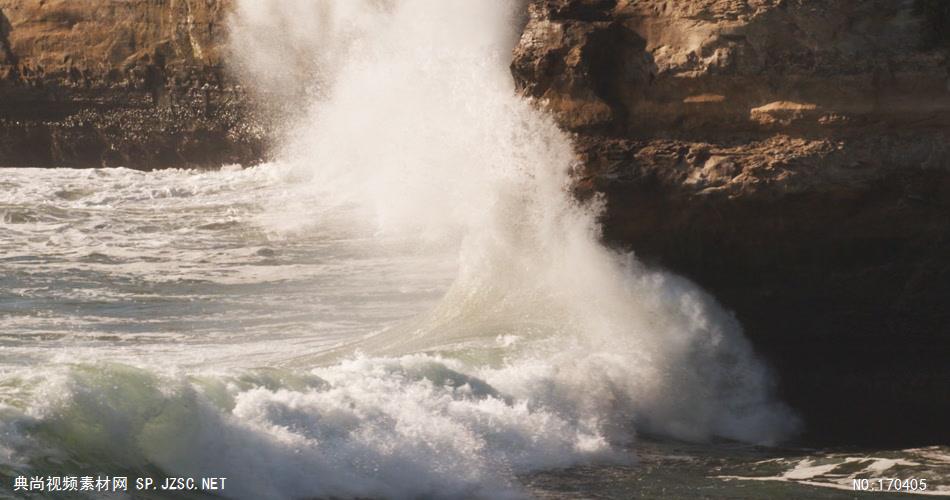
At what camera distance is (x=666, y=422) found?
8.70 meters

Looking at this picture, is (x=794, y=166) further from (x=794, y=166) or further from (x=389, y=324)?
(x=389, y=324)

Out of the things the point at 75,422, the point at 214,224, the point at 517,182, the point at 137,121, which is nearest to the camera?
the point at 75,422

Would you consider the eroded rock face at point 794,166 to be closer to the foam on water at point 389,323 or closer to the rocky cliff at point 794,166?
the rocky cliff at point 794,166

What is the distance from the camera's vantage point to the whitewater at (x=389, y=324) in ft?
21.6

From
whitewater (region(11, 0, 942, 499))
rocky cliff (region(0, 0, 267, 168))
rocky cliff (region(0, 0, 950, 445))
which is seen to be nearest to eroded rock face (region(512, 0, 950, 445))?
rocky cliff (region(0, 0, 950, 445))

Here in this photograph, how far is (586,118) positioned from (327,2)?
405 inches

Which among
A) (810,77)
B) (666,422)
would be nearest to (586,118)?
(810,77)

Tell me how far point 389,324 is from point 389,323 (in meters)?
0.04

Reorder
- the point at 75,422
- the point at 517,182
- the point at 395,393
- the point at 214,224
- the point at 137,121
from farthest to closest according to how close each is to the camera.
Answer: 1. the point at 137,121
2. the point at 214,224
3. the point at 517,182
4. the point at 395,393
5. the point at 75,422

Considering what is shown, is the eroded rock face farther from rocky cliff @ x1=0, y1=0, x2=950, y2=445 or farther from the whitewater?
the whitewater

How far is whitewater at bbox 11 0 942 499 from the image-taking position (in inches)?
259

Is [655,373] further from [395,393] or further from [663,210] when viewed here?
[395,393]

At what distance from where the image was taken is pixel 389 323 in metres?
10.7

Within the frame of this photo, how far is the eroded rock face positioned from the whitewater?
0.26 m
